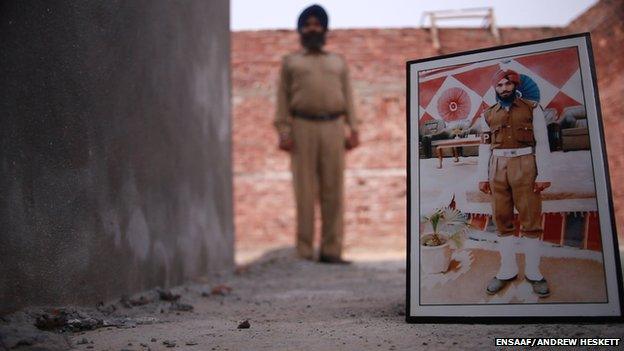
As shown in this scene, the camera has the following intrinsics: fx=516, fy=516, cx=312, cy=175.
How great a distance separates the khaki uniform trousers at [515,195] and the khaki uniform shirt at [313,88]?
3095 millimetres

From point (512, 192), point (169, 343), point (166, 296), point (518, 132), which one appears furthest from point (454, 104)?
point (166, 296)

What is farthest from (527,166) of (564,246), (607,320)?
(607,320)

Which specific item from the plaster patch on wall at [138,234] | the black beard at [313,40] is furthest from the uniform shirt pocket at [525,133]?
the black beard at [313,40]

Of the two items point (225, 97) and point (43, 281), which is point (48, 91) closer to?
point (43, 281)

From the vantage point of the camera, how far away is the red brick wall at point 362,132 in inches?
301

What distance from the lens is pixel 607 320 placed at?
1273 mm

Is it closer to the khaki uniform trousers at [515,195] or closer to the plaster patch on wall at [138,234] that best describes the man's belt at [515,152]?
the khaki uniform trousers at [515,195]

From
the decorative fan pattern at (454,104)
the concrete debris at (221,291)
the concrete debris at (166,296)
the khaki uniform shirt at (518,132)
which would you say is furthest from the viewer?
the concrete debris at (221,291)

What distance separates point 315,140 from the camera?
14.8 ft

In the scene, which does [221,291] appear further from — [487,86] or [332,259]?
[332,259]

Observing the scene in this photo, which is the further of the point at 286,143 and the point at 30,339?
the point at 286,143

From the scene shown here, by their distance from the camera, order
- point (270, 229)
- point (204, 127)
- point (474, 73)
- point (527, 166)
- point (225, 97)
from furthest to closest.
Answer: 1. point (270, 229)
2. point (225, 97)
3. point (204, 127)
4. point (474, 73)
5. point (527, 166)

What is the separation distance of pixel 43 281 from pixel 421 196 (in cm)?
114

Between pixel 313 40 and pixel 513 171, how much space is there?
137 inches
